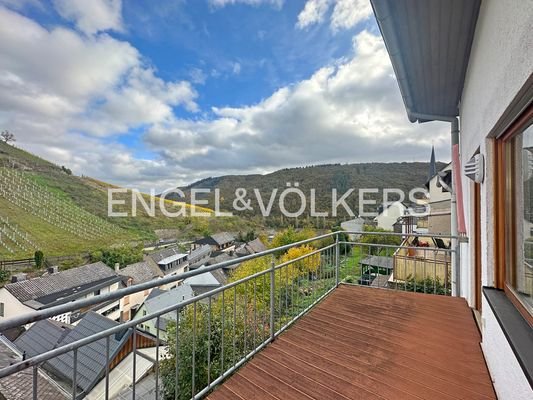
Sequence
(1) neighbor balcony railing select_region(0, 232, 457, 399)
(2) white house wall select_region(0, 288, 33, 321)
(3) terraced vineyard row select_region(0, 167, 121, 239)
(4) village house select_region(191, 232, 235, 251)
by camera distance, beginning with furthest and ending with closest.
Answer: (4) village house select_region(191, 232, 235, 251) < (3) terraced vineyard row select_region(0, 167, 121, 239) < (2) white house wall select_region(0, 288, 33, 321) < (1) neighbor balcony railing select_region(0, 232, 457, 399)

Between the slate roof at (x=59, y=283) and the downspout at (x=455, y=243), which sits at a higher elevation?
the downspout at (x=455, y=243)

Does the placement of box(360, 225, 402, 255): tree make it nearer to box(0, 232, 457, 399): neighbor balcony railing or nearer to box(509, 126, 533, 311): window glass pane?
box(0, 232, 457, 399): neighbor balcony railing

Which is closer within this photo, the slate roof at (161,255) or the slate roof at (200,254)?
the slate roof at (161,255)

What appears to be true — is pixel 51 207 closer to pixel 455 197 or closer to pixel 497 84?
pixel 455 197

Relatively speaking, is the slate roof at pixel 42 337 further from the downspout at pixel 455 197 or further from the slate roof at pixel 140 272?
the downspout at pixel 455 197

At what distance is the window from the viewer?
1298mm

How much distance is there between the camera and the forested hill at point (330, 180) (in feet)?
103

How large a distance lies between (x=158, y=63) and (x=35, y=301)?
17834mm

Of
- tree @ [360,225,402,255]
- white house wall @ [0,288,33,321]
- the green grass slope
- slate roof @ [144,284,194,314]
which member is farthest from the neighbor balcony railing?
the green grass slope

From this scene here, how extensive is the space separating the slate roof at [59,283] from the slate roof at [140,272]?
1395mm

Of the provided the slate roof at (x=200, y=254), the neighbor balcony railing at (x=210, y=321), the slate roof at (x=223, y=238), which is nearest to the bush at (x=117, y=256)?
the slate roof at (x=200, y=254)

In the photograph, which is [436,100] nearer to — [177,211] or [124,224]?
[124,224]

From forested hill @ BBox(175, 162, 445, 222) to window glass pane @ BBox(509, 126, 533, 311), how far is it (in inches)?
1131

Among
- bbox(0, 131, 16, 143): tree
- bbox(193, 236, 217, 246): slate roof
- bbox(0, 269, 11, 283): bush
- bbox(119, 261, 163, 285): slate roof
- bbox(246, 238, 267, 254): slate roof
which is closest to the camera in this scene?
bbox(0, 269, 11, 283): bush
